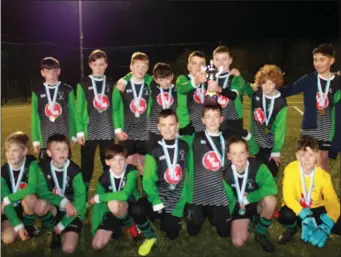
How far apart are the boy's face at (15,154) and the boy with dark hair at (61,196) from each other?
0.21 meters

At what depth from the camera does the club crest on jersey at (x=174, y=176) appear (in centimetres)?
411

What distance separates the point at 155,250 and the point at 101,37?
24.1 metres

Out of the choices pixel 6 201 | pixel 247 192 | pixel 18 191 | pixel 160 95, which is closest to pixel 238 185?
pixel 247 192

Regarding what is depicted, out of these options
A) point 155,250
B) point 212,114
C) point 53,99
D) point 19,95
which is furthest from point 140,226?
point 19,95

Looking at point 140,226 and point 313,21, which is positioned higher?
point 313,21

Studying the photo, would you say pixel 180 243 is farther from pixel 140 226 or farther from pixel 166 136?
pixel 166 136

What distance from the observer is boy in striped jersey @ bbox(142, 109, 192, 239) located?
409 cm

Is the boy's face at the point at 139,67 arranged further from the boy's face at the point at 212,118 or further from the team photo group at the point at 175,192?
the boy's face at the point at 212,118

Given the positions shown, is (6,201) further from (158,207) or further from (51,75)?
(51,75)

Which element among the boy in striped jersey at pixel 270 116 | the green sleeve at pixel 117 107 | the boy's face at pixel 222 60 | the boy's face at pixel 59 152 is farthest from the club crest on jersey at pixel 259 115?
the boy's face at pixel 59 152

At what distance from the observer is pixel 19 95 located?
65.4ft

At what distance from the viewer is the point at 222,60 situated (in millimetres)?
4930

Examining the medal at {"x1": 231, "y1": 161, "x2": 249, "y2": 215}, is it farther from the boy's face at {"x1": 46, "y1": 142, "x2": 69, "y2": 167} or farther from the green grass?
the boy's face at {"x1": 46, "y1": 142, "x2": 69, "y2": 167}

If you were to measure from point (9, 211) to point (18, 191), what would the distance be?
20 cm
